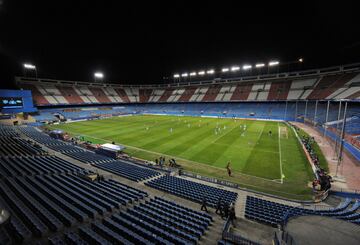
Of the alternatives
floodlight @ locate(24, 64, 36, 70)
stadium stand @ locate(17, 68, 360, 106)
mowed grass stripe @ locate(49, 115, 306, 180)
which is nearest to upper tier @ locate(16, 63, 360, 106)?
stadium stand @ locate(17, 68, 360, 106)

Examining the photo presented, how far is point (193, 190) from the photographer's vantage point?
1295 cm

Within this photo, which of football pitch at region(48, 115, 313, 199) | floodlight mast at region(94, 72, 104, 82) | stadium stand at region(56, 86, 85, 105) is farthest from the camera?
floodlight mast at region(94, 72, 104, 82)

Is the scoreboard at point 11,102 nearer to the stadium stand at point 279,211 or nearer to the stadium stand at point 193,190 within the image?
the stadium stand at point 193,190

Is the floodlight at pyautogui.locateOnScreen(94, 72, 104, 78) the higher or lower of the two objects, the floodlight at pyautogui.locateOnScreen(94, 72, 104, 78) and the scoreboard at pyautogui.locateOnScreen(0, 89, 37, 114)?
the higher

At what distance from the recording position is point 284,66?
219ft

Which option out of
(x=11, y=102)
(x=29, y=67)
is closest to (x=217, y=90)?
(x=11, y=102)

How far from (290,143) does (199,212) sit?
2484 centimetres

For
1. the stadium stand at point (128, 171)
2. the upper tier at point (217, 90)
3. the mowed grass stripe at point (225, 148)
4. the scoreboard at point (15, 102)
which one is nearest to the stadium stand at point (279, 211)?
the mowed grass stripe at point (225, 148)

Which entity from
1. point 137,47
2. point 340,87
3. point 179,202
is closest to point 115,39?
point 137,47

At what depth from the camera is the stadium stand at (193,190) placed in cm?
1156

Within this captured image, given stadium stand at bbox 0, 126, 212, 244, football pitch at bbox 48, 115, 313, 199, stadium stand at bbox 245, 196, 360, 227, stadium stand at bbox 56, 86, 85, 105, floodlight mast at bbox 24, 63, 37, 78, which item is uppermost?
floodlight mast at bbox 24, 63, 37, 78

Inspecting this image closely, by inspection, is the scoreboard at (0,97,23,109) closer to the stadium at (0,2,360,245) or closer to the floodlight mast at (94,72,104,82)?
the stadium at (0,2,360,245)

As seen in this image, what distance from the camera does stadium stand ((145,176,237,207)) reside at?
37.9ft

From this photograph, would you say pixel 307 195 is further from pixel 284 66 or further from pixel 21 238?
pixel 284 66
